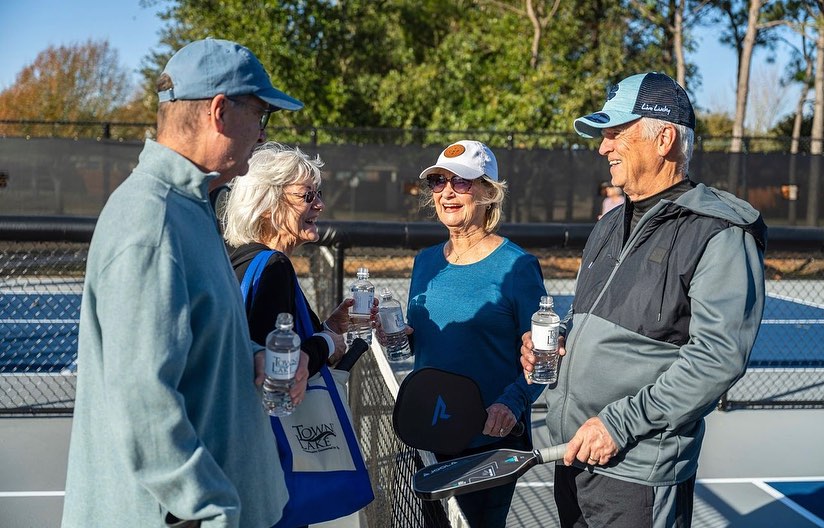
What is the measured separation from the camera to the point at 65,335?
9.99 metres

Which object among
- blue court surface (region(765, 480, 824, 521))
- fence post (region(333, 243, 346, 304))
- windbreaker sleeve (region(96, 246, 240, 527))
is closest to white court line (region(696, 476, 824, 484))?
blue court surface (region(765, 480, 824, 521))

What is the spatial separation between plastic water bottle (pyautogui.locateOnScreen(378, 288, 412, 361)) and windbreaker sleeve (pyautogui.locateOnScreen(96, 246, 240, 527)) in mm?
1599

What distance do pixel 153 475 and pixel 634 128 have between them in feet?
6.09

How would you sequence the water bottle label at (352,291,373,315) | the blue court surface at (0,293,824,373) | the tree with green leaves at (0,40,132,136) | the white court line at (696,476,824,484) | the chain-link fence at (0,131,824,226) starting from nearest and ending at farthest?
the water bottle label at (352,291,373,315) → the white court line at (696,476,824,484) → the blue court surface at (0,293,824,373) → the chain-link fence at (0,131,824,226) → the tree with green leaves at (0,40,132,136)

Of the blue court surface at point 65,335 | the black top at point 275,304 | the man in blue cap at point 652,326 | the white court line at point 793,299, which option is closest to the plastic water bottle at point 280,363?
the black top at point 275,304

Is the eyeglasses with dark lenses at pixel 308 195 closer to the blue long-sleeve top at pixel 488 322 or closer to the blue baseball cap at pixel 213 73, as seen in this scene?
the blue long-sleeve top at pixel 488 322

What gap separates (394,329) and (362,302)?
0.18 m

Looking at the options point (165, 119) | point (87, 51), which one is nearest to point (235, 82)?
point (165, 119)

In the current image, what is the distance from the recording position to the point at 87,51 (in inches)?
1519

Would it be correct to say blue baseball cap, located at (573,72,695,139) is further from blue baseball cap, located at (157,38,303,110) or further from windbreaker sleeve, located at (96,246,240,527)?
windbreaker sleeve, located at (96,246,240,527)

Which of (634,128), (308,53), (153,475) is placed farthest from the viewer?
(308,53)

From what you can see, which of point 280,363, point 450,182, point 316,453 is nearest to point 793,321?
point 450,182

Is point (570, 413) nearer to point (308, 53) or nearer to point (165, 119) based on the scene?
point (165, 119)

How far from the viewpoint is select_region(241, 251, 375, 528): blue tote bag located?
2.49 m
